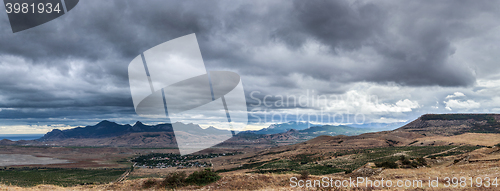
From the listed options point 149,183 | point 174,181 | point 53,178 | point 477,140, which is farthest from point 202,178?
point 477,140

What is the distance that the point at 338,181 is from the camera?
21.9 meters

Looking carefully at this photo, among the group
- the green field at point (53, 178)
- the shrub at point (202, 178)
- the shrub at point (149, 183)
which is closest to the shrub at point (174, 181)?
the shrub at point (202, 178)

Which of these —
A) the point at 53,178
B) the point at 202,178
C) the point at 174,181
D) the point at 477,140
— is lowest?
the point at 53,178

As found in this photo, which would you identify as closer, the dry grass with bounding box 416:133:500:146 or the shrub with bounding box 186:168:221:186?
the shrub with bounding box 186:168:221:186

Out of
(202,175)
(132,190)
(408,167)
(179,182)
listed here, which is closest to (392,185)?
(408,167)

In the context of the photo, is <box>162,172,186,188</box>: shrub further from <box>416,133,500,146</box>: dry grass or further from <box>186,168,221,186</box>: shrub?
<box>416,133,500,146</box>: dry grass

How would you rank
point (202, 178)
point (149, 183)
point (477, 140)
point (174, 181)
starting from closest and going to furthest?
point (174, 181) → point (202, 178) → point (149, 183) → point (477, 140)

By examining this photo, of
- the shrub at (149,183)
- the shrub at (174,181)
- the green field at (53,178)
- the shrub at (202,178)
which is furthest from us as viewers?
the green field at (53,178)

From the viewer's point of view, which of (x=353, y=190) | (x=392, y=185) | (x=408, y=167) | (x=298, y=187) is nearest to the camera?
(x=353, y=190)

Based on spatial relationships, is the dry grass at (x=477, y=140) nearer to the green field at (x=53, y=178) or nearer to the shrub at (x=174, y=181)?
the shrub at (x=174, y=181)

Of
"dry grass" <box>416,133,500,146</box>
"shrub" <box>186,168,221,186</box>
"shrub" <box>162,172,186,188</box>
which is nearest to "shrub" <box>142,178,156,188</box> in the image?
"shrub" <box>162,172,186,188</box>

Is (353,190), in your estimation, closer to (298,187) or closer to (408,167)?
(298,187)

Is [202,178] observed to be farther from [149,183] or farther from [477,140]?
[477,140]

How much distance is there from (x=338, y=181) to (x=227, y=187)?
36.4 ft
